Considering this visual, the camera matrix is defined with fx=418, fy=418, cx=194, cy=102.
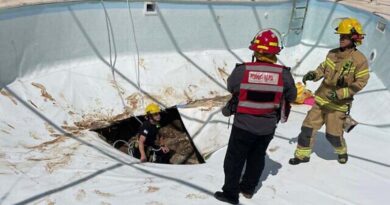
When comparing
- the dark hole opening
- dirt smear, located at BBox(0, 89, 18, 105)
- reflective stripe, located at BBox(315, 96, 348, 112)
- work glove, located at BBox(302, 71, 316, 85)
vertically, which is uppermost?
the dark hole opening

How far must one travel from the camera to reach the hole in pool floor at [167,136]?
5.64 m

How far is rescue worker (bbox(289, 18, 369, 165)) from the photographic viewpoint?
150 inches

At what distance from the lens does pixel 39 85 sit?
17.9 feet

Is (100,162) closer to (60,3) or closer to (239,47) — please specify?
(60,3)

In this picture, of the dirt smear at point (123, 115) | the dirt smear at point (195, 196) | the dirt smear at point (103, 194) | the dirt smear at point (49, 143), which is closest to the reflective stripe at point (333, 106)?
the dirt smear at point (195, 196)

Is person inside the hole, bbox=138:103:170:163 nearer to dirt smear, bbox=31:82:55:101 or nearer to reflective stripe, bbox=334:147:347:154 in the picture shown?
dirt smear, bbox=31:82:55:101

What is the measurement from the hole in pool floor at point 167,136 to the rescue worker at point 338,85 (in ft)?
4.95

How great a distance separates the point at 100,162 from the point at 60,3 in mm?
2578

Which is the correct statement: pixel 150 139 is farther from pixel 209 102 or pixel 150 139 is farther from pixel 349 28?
pixel 349 28

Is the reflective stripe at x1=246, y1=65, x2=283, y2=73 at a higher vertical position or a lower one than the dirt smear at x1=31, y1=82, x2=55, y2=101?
higher

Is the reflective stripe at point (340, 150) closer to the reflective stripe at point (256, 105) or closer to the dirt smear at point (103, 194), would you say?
the reflective stripe at point (256, 105)

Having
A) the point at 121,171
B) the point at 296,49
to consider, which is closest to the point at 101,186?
the point at 121,171

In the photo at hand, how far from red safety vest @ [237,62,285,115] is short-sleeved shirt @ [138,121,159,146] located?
2.25 meters

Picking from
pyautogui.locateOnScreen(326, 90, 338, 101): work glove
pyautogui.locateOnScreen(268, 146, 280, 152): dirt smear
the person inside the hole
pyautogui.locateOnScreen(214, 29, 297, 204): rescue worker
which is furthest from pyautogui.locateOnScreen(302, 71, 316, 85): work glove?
the person inside the hole
